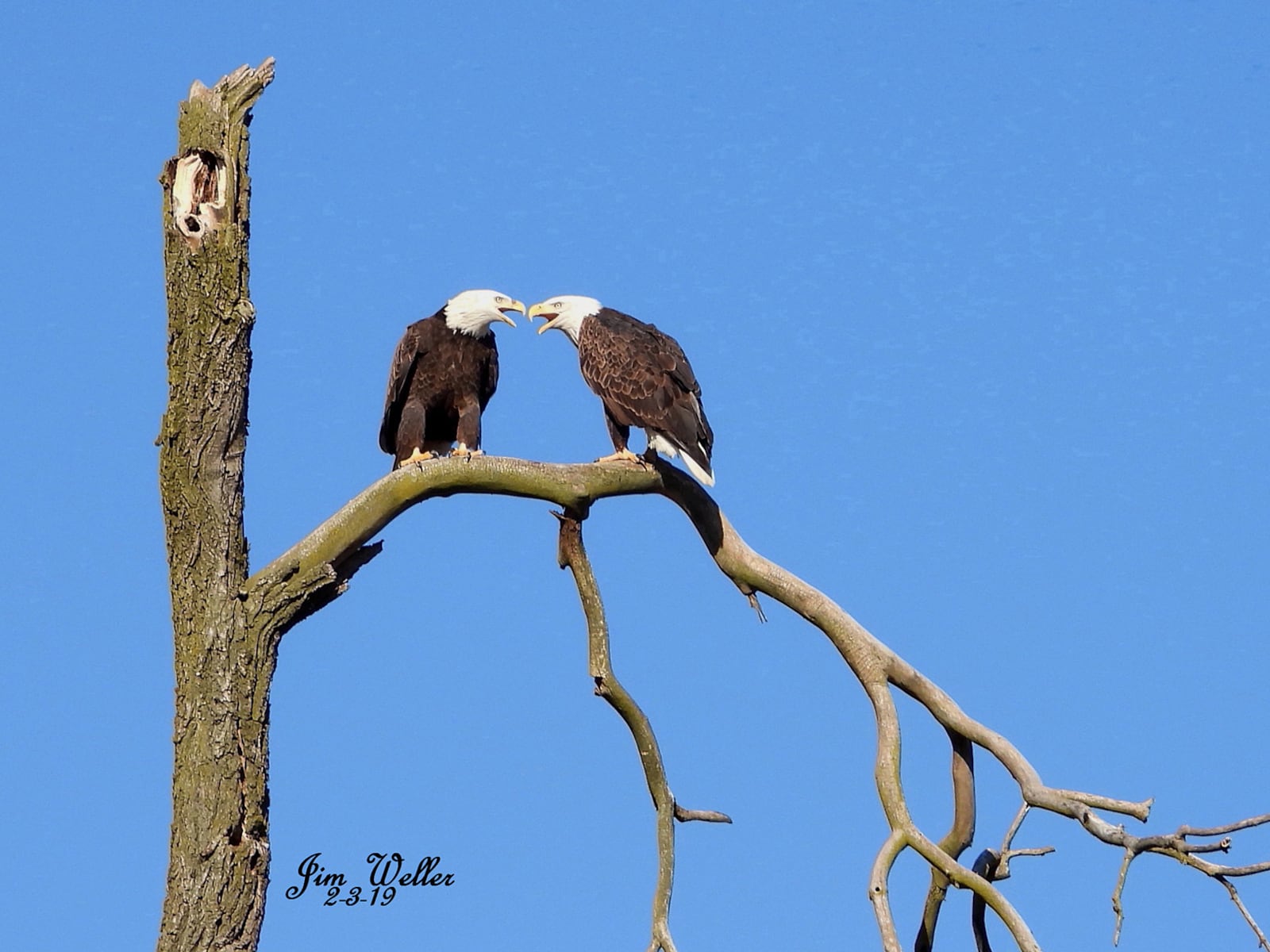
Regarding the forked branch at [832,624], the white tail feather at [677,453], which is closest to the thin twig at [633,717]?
the forked branch at [832,624]

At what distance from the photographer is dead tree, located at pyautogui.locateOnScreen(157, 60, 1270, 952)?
5566 mm

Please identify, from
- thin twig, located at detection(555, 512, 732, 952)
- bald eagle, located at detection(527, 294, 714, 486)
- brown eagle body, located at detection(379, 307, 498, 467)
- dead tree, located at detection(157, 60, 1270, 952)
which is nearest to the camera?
dead tree, located at detection(157, 60, 1270, 952)

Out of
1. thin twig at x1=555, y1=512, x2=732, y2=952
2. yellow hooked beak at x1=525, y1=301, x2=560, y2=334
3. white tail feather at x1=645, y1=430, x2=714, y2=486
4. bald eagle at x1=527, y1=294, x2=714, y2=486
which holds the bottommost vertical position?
thin twig at x1=555, y1=512, x2=732, y2=952

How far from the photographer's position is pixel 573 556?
6.45 m

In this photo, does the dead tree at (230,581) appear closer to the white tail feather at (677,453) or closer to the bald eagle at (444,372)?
the white tail feather at (677,453)

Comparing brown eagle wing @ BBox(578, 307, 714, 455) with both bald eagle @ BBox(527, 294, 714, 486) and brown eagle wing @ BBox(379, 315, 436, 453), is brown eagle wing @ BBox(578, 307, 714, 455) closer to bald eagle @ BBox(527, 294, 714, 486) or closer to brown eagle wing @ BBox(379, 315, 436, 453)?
bald eagle @ BBox(527, 294, 714, 486)

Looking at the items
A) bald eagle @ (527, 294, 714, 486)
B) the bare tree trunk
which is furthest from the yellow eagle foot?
the bare tree trunk

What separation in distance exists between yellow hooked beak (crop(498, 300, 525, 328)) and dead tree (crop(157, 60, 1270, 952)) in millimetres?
1500

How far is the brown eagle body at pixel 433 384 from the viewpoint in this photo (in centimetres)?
752

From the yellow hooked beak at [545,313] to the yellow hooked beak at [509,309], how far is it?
10 cm

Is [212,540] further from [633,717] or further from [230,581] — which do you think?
[633,717]

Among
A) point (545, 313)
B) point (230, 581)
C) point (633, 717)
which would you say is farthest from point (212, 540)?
point (545, 313)

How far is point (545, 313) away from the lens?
777 centimetres

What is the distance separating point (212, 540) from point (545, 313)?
2533mm
